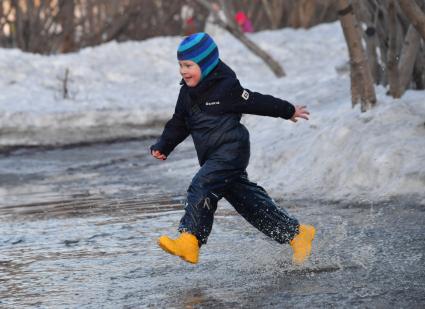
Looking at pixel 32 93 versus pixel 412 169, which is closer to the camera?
pixel 412 169

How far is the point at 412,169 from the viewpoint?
26.2 feet

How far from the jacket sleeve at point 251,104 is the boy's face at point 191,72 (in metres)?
0.18

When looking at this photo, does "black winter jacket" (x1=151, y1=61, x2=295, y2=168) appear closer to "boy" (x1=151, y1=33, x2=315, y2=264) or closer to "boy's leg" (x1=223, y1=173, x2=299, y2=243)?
"boy" (x1=151, y1=33, x2=315, y2=264)

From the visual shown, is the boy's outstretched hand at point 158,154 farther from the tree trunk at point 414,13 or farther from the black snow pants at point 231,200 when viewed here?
the tree trunk at point 414,13

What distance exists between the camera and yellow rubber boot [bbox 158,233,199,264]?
5.41 m

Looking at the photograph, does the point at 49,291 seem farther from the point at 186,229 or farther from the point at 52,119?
the point at 52,119

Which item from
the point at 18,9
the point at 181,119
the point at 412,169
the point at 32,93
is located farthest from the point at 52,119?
the point at 181,119

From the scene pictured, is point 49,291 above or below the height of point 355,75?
above

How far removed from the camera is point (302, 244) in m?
5.81

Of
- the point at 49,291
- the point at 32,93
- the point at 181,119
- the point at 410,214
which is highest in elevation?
the point at 181,119

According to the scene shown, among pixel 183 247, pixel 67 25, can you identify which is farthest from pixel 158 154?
pixel 67 25

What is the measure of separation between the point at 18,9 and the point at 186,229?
657 inches

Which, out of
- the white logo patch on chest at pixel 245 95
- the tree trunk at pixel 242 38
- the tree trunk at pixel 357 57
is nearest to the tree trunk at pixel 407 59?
the tree trunk at pixel 357 57

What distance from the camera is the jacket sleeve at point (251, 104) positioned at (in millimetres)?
5824
